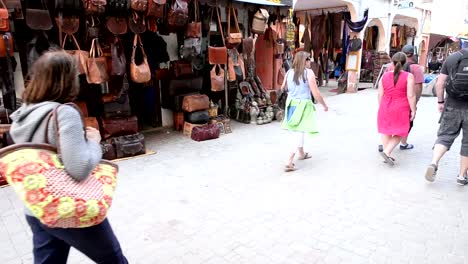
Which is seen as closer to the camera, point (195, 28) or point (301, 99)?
point (301, 99)

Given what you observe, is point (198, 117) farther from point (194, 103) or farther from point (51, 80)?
point (51, 80)

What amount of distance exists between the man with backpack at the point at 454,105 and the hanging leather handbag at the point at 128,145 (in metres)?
3.86

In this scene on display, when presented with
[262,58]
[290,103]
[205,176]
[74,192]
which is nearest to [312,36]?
[262,58]

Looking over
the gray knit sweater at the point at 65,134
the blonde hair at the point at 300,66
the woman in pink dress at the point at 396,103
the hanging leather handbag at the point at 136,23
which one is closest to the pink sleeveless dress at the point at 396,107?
the woman in pink dress at the point at 396,103

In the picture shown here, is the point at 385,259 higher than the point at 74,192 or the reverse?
the reverse

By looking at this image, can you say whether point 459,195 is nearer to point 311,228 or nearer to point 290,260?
point 311,228

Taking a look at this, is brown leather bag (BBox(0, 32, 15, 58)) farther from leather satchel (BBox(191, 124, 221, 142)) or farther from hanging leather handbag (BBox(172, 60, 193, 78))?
leather satchel (BBox(191, 124, 221, 142))

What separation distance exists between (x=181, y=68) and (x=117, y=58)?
66.2 inches

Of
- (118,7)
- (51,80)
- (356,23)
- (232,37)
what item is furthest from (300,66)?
(356,23)

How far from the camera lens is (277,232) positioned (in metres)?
3.01

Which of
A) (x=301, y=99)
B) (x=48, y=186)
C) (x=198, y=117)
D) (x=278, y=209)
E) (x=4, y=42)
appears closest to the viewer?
(x=48, y=186)

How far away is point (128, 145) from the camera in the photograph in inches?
203

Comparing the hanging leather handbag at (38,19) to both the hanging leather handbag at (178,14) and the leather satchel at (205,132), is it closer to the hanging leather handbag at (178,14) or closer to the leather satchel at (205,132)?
the hanging leather handbag at (178,14)

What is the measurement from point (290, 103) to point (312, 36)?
304 inches
